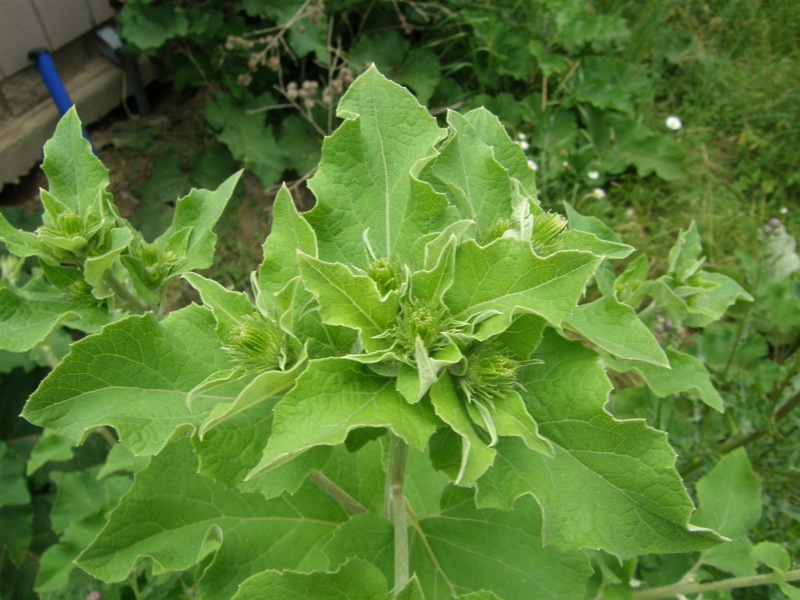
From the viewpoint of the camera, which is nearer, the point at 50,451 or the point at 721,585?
the point at 721,585

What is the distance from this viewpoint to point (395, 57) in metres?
4.04

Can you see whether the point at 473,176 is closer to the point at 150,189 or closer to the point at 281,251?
the point at 281,251

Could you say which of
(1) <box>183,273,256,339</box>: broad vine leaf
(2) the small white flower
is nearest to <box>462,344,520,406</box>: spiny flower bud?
(1) <box>183,273,256,339</box>: broad vine leaf

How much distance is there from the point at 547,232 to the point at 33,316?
1.07 m

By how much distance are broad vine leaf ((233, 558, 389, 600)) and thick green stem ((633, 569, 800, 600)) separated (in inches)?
40.2

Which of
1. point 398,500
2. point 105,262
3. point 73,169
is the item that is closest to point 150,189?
point 73,169

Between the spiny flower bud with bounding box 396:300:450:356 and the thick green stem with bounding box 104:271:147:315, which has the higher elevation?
the spiny flower bud with bounding box 396:300:450:356

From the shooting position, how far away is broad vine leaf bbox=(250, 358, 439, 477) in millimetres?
893

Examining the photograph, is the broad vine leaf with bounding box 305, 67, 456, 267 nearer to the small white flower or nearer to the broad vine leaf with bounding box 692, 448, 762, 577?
the broad vine leaf with bounding box 692, 448, 762, 577

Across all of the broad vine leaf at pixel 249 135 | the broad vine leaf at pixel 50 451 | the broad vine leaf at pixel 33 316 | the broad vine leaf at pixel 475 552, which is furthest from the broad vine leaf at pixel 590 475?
the broad vine leaf at pixel 249 135

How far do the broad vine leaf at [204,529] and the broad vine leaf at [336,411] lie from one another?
1.77ft

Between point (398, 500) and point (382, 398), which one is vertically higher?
point (382, 398)

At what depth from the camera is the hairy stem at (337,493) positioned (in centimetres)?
145

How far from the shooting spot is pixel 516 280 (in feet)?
3.22
